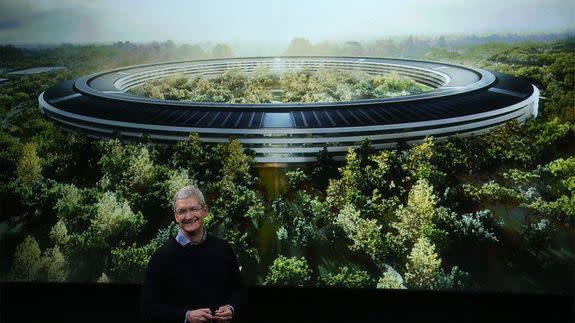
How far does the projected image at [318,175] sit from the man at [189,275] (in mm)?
3451

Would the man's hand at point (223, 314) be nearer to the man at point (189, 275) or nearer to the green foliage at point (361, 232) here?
the man at point (189, 275)

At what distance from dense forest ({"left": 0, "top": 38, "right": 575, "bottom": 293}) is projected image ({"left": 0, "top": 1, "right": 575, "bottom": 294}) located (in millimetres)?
19

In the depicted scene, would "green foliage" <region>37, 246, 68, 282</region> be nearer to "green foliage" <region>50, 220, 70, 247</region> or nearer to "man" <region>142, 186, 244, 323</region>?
"green foliage" <region>50, 220, 70, 247</region>

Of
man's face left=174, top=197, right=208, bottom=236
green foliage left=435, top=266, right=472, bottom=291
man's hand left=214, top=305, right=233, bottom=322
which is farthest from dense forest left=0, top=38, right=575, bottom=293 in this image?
man's face left=174, top=197, right=208, bottom=236

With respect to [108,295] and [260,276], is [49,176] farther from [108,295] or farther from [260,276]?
[260,276]

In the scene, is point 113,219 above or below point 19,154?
below

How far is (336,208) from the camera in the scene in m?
6.17

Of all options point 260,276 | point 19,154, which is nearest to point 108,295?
point 260,276

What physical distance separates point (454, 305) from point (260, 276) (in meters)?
2.37

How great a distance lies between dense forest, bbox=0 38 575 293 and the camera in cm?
588

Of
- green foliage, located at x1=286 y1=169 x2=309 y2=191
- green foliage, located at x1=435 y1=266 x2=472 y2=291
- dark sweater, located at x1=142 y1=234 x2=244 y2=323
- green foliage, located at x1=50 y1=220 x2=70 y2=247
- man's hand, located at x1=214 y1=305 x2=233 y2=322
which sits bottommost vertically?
green foliage, located at x1=435 y1=266 x2=472 y2=291

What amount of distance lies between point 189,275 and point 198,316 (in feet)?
0.70

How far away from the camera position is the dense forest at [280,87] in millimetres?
7121

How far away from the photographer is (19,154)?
6.52 metres
